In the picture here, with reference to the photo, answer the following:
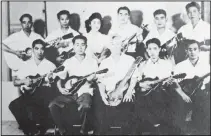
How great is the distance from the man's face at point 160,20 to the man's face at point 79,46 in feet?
1.84

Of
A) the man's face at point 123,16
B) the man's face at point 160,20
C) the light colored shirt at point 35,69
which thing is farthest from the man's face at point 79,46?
the man's face at point 160,20

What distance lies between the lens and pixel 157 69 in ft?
5.49

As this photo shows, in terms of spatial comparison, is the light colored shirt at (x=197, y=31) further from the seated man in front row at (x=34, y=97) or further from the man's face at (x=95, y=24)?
the seated man in front row at (x=34, y=97)

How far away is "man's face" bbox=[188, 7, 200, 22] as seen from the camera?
1.68 meters

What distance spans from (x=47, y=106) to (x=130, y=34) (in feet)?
2.63

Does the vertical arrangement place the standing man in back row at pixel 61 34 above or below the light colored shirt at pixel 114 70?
above

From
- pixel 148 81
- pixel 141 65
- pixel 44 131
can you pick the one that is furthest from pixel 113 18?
pixel 44 131

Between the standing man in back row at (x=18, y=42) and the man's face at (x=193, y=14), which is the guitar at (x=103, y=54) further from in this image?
the man's face at (x=193, y=14)

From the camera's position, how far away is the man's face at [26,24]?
1.67m

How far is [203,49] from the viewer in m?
1.69

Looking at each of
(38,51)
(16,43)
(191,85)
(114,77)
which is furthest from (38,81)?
(191,85)

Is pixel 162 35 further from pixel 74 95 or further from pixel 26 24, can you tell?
pixel 26 24

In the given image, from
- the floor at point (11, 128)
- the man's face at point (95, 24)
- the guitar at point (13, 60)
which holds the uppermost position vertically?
the man's face at point (95, 24)

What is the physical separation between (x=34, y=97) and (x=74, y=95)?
0.96ft
